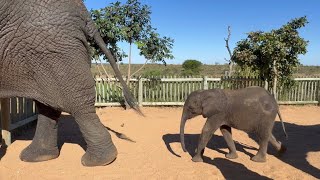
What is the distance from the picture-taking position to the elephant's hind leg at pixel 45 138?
520 centimetres

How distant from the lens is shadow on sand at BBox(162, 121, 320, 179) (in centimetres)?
513

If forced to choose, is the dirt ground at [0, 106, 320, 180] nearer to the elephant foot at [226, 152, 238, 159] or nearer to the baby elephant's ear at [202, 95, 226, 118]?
the elephant foot at [226, 152, 238, 159]

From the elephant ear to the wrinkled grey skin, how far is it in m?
1.65

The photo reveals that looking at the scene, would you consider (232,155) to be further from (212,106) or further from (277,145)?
(212,106)

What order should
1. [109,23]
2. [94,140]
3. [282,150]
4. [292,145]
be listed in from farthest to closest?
[109,23] → [292,145] → [282,150] → [94,140]

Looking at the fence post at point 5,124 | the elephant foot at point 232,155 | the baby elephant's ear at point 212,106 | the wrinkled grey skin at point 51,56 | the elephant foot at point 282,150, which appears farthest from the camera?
the fence post at point 5,124

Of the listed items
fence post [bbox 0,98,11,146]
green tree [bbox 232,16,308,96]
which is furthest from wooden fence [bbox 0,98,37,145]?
green tree [bbox 232,16,308,96]

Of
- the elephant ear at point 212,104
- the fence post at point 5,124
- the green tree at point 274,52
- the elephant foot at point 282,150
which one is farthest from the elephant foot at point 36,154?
the green tree at point 274,52

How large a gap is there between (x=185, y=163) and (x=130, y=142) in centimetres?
161

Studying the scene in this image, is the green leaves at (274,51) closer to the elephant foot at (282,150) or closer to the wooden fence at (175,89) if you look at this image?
the wooden fence at (175,89)

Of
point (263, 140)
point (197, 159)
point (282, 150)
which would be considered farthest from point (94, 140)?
point (282, 150)

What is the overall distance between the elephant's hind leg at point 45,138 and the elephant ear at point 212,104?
8.02 feet

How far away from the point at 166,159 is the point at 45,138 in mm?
2032

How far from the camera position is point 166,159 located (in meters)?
5.43
